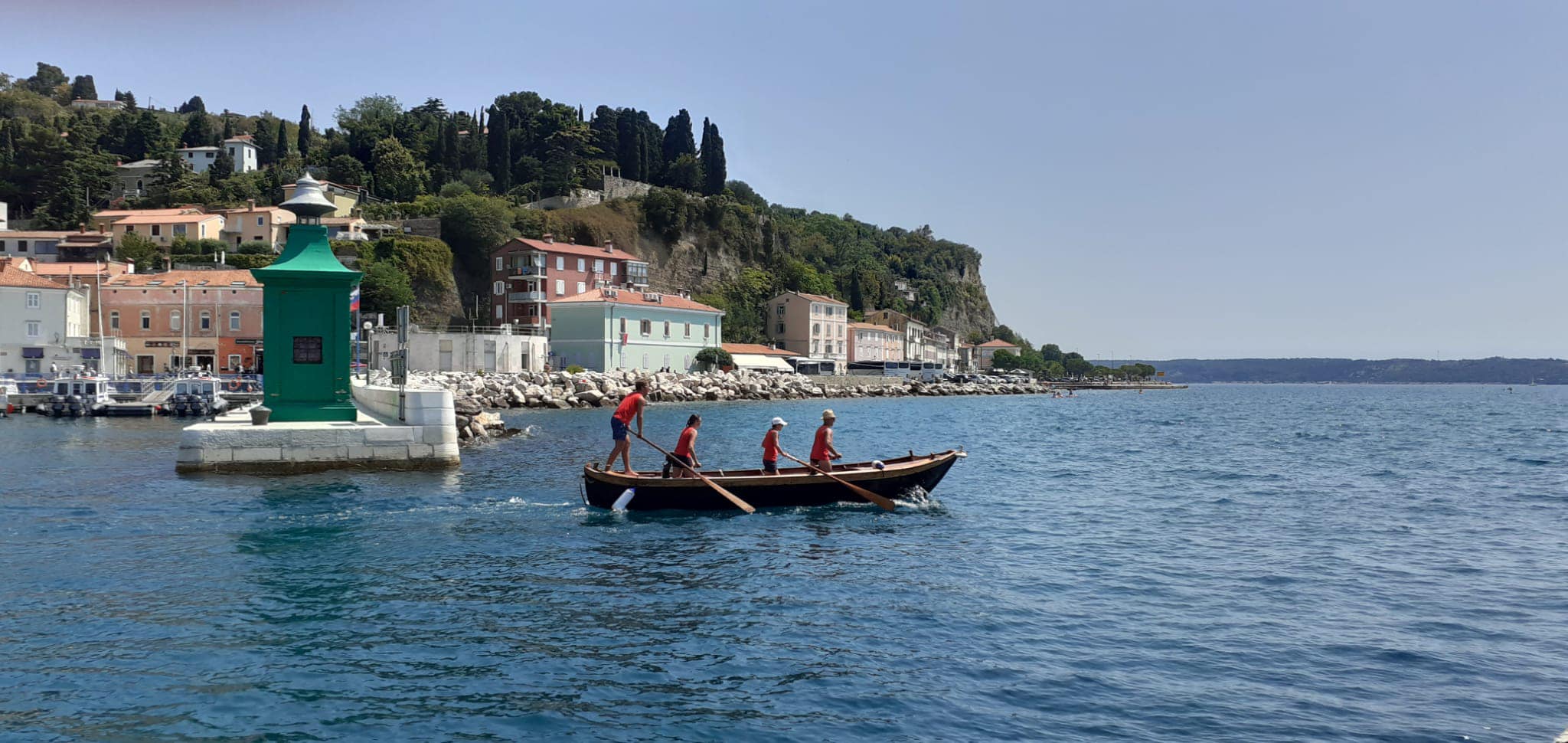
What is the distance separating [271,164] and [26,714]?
382 ft

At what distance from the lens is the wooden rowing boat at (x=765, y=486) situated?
17734 mm

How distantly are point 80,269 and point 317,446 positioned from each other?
2224 inches

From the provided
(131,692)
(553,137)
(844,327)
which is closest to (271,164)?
(553,137)

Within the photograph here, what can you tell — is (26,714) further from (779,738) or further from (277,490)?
(277,490)

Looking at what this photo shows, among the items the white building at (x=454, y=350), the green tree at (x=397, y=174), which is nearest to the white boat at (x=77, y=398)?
the white building at (x=454, y=350)

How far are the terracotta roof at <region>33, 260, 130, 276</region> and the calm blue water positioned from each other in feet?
154

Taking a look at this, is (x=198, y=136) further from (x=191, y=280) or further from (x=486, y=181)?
(x=191, y=280)

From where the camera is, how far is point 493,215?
8069 cm

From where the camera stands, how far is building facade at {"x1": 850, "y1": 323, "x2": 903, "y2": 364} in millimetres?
107500

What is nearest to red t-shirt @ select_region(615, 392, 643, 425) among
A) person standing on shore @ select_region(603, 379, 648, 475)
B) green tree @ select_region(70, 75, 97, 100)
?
person standing on shore @ select_region(603, 379, 648, 475)

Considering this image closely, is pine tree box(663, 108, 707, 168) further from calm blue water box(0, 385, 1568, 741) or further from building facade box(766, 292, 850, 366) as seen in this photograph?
calm blue water box(0, 385, 1568, 741)

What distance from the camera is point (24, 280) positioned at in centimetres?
5366

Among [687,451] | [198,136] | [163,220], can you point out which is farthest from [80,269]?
[687,451]

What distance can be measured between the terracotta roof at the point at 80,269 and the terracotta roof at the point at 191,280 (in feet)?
15.1
